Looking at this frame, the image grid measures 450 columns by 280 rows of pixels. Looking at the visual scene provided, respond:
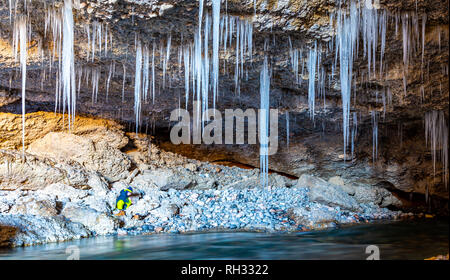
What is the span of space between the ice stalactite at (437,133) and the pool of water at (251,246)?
333 centimetres

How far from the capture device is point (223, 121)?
37.9 ft

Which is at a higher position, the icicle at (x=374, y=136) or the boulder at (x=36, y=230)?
the icicle at (x=374, y=136)

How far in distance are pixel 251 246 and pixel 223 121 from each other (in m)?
6.04

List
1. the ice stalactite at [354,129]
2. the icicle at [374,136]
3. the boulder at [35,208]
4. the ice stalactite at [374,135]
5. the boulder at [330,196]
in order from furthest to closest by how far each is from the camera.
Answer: the boulder at [330,196] < the ice stalactite at [354,129] < the icicle at [374,136] < the ice stalactite at [374,135] < the boulder at [35,208]

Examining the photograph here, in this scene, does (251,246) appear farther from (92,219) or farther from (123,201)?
(123,201)

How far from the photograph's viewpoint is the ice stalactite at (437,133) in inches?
363

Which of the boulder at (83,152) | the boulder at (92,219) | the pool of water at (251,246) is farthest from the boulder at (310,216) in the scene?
the boulder at (83,152)

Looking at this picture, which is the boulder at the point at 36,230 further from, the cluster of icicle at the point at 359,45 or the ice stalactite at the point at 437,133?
the ice stalactite at the point at 437,133

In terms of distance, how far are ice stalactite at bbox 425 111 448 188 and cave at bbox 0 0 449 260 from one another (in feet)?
0.20

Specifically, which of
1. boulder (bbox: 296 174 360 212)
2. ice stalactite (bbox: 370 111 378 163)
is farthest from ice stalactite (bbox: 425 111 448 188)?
boulder (bbox: 296 174 360 212)

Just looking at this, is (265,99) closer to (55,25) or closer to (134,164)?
(55,25)

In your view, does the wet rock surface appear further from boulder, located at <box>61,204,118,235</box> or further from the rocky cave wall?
the rocky cave wall

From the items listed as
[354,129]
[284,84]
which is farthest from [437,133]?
[284,84]
